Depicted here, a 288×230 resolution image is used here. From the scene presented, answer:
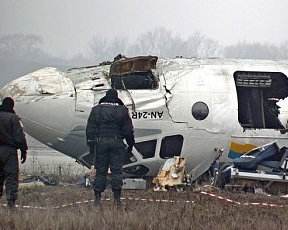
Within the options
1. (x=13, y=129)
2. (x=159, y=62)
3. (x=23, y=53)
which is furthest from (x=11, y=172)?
(x=23, y=53)

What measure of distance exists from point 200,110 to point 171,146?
889 mm

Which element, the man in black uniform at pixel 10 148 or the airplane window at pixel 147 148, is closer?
the man in black uniform at pixel 10 148

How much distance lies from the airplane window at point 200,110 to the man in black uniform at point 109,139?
7.95 ft

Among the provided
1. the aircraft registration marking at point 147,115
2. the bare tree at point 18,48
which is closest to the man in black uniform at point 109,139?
the aircraft registration marking at point 147,115

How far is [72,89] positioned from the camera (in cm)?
1166

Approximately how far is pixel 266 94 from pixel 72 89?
4.06 meters

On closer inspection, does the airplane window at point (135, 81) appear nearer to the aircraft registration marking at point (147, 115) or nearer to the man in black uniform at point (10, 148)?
the aircraft registration marking at point (147, 115)

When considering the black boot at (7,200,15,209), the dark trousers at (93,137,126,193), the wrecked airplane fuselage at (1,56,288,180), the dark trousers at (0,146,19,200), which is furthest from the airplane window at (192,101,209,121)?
the black boot at (7,200,15,209)

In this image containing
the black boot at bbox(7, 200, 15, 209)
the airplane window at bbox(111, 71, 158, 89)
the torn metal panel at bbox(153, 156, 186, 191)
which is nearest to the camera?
the black boot at bbox(7, 200, 15, 209)

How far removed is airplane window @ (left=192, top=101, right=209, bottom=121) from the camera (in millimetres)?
11875

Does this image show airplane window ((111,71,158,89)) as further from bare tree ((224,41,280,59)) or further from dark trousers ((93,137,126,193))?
bare tree ((224,41,280,59))

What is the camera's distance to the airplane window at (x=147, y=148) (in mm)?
11797

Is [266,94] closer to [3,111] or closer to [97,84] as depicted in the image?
[97,84]

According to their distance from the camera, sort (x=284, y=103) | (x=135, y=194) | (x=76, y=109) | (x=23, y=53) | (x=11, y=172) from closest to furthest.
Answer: (x=11, y=172)
(x=135, y=194)
(x=76, y=109)
(x=284, y=103)
(x=23, y=53)
